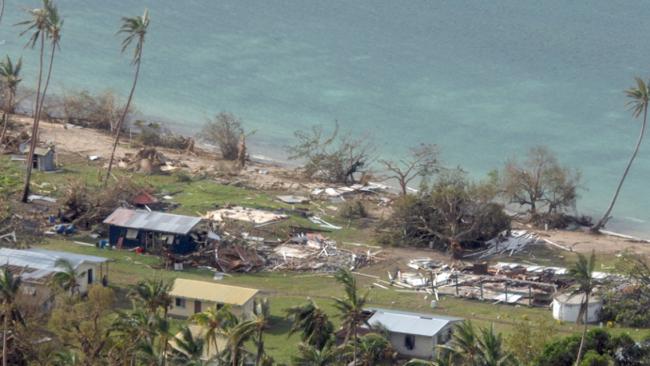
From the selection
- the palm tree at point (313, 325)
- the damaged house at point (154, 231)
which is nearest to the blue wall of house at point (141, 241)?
the damaged house at point (154, 231)

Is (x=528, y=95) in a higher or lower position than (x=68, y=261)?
higher

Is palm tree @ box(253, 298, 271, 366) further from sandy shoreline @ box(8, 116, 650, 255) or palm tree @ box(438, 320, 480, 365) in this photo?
sandy shoreline @ box(8, 116, 650, 255)

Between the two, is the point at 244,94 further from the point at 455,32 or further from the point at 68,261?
the point at 68,261

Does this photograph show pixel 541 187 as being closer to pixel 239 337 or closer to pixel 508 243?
pixel 508 243

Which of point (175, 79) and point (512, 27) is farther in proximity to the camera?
point (512, 27)

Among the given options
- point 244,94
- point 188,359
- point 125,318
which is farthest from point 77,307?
point 244,94

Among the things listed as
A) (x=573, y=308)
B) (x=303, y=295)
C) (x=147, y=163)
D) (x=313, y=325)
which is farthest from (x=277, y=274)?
(x=147, y=163)

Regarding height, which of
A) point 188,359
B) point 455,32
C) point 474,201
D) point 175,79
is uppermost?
point 455,32

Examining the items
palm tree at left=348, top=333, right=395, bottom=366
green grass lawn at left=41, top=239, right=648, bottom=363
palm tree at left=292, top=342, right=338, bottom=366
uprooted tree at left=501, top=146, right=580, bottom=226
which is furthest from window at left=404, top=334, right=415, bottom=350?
uprooted tree at left=501, top=146, right=580, bottom=226
